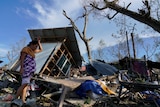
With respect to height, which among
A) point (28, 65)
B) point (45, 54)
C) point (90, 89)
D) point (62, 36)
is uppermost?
point (62, 36)

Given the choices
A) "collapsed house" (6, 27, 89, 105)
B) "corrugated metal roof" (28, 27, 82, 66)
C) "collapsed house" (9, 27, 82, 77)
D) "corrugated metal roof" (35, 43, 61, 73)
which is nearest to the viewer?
"corrugated metal roof" (35, 43, 61, 73)

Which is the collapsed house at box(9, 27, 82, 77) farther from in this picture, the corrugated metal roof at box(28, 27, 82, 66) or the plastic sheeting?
the plastic sheeting

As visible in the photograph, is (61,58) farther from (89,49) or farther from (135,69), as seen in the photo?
(89,49)

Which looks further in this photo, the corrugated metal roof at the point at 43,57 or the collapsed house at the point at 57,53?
the collapsed house at the point at 57,53

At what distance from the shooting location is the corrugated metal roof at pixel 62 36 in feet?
33.3

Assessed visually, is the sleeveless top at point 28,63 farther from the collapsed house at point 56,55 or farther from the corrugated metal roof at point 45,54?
the corrugated metal roof at point 45,54

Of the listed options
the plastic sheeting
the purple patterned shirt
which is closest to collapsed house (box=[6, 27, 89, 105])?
the plastic sheeting

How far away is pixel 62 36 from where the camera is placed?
34.0 ft

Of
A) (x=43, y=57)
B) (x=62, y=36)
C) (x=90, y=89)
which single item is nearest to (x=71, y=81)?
(x=90, y=89)

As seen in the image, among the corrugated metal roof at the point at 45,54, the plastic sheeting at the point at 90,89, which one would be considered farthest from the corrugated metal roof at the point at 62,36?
the plastic sheeting at the point at 90,89

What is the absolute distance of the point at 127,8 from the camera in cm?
1273

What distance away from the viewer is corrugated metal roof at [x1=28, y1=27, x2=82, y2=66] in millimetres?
10141

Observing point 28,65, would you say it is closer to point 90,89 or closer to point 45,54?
point 90,89

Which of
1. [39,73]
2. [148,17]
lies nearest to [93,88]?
[39,73]
